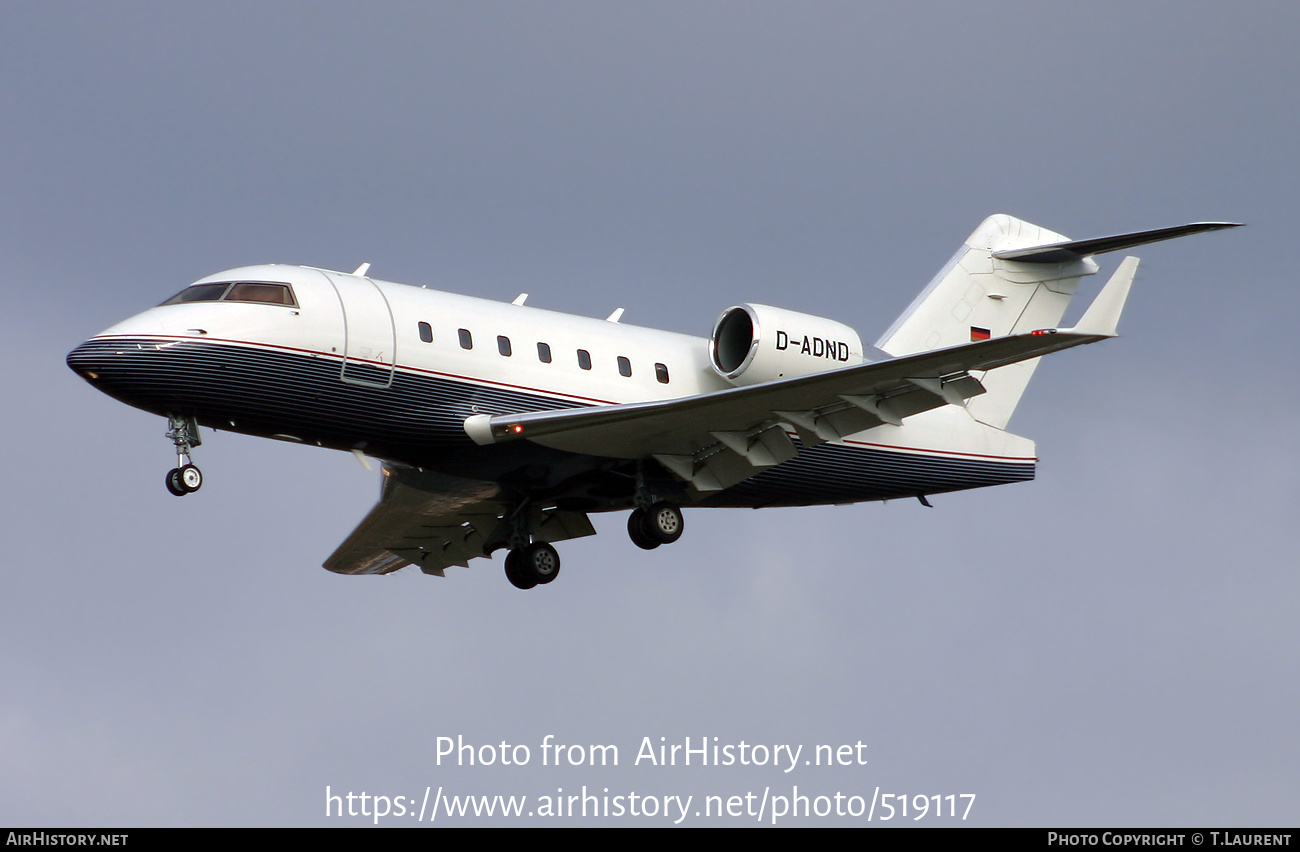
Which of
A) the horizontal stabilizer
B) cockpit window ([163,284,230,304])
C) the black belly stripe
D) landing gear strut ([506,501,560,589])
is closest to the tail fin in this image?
the horizontal stabilizer

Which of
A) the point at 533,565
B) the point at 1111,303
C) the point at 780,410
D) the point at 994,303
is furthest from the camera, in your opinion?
the point at 994,303

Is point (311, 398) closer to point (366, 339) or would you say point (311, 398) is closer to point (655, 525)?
point (366, 339)

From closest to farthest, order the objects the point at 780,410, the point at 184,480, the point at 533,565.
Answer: the point at 184,480 < the point at 780,410 < the point at 533,565

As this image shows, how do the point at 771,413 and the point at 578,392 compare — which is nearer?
the point at 771,413

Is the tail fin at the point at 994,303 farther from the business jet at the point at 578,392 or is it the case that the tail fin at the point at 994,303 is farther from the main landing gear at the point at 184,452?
the main landing gear at the point at 184,452

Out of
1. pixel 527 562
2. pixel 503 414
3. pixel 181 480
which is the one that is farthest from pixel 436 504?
pixel 181 480

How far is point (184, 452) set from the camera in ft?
70.6

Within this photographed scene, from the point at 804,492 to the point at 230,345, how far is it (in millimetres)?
9566

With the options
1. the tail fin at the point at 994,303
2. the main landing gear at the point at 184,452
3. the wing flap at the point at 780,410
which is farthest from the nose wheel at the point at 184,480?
the tail fin at the point at 994,303

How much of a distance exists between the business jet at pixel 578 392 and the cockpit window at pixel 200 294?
0.04m

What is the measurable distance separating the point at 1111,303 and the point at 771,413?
17.2 feet

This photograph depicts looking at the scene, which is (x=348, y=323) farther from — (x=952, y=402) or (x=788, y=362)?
(x=952, y=402)

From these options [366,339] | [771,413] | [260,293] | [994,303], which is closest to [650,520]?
[771,413]

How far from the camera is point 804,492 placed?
26.5 m
